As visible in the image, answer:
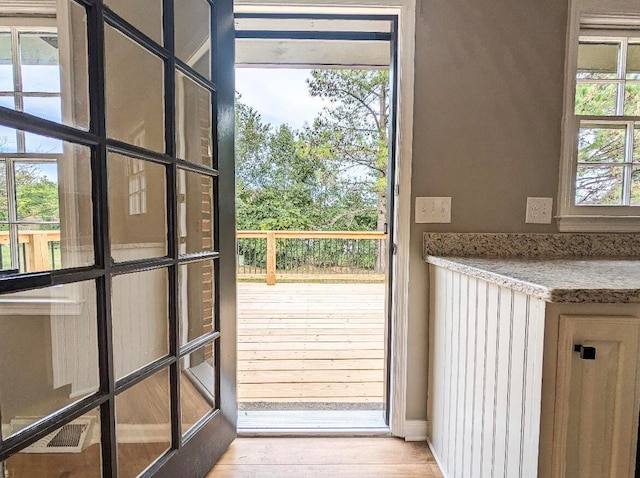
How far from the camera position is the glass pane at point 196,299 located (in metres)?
1.25

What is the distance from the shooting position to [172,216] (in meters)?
1.15

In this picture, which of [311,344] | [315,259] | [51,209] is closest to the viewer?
[51,209]

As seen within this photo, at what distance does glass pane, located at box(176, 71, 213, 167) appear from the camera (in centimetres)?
122

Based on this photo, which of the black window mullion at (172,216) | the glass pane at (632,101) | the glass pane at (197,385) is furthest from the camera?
the glass pane at (632,101)

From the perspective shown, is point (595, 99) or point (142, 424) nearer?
point (142, 424)

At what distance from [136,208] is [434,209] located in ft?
3.92

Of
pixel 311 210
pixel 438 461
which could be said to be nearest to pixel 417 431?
pixel 438 461

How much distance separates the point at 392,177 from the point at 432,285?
1.73 ft

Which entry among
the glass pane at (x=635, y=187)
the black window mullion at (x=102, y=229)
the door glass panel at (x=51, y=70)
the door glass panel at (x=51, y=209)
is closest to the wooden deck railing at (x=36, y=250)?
the door glass panel at (x=51, y=209)

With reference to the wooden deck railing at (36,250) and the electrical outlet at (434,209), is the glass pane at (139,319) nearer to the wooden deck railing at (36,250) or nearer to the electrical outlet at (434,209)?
the wooden deck railing at (36,250)

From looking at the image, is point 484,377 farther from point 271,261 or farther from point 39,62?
point 271,261

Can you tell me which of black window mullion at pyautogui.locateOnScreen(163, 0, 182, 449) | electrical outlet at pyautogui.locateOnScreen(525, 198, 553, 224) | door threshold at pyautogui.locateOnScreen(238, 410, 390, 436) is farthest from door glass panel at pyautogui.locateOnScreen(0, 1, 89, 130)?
electrical outlet at pyautogui.locateOnScreen(525, 198, 553, 224)

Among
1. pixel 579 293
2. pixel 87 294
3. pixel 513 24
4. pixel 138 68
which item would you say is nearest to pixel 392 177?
pixel 513 24

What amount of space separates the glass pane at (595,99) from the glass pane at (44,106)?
199 centimetres
